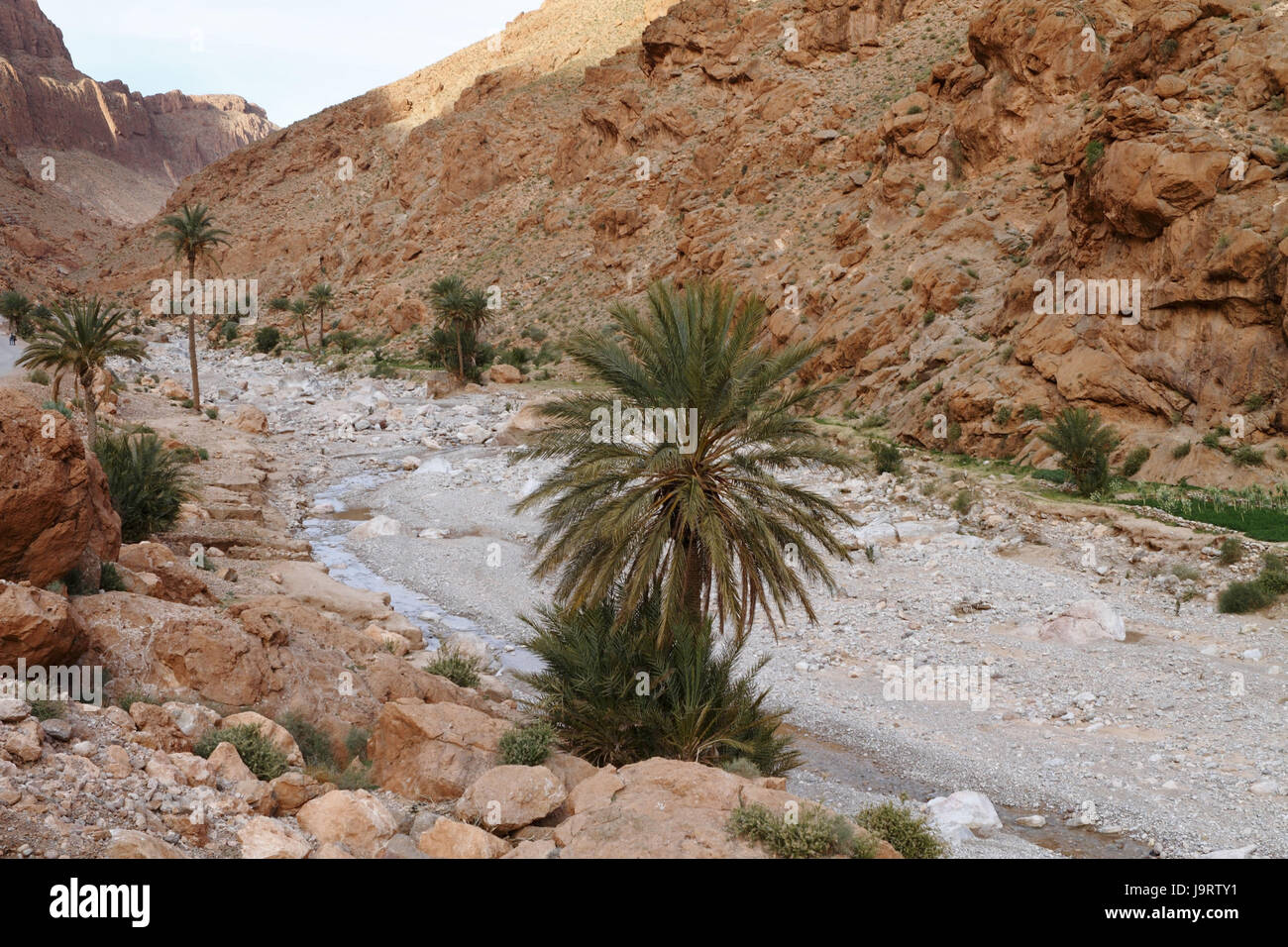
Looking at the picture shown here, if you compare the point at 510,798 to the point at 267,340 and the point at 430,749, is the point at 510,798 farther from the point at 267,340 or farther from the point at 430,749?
the point at 267,340

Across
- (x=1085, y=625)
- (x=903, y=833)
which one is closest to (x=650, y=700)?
(x=903, y=833)

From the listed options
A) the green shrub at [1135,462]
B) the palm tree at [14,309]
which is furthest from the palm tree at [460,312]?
the green shrub at [1135,462]

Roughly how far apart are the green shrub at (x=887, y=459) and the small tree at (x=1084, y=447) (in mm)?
4132

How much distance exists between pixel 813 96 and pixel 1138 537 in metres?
38.0

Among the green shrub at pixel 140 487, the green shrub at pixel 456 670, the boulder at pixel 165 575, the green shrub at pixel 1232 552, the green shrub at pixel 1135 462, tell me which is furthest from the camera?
the green shrub at pixel 1135 462

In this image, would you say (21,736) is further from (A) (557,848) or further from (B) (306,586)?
(B) (306,586)

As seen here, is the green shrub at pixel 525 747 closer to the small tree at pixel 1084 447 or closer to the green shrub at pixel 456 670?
the green shrub at pixel 456 670

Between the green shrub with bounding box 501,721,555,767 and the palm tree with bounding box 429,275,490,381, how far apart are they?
3854 centimetres

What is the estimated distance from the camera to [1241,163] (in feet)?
63.2

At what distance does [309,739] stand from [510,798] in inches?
112

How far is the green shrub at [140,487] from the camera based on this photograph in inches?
619

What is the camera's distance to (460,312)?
45094 mm

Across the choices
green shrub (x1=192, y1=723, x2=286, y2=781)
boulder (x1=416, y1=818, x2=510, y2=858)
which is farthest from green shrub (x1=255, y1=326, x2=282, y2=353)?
boulder (x1=416, y1=818, x2=510, y2=858)
